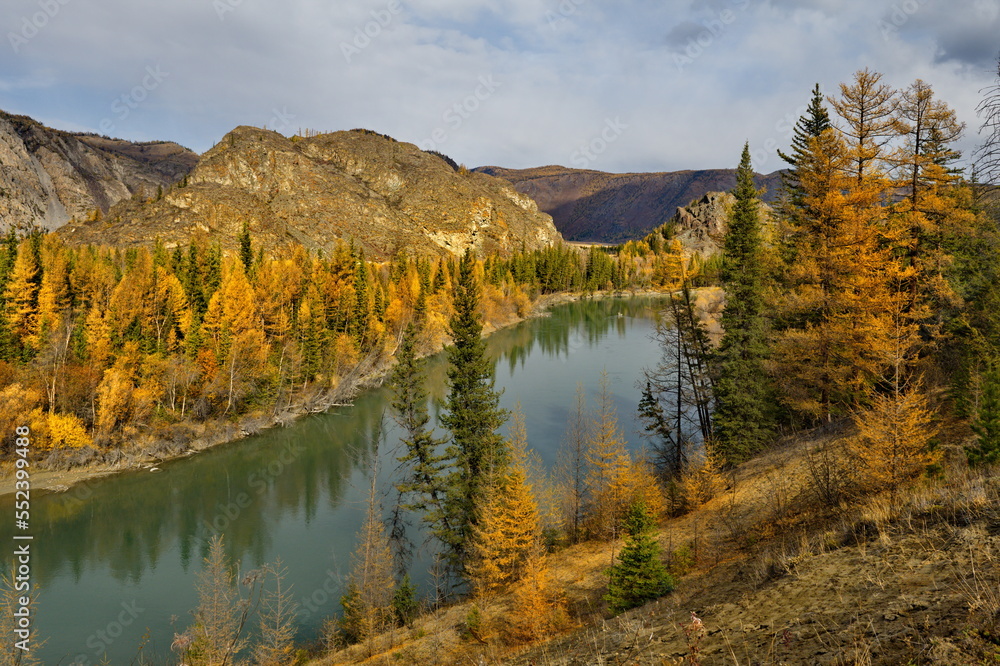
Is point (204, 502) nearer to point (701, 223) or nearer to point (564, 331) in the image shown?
point (564, 331)

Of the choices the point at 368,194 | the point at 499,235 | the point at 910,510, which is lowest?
the point at 910,510

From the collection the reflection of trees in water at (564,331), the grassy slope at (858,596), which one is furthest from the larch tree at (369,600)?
the reflection of trees in water at (564,331)

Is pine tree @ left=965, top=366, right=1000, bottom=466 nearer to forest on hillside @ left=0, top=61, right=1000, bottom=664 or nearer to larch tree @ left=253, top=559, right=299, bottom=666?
forest on hillside @ left=0, top=61, right=1000, bottom=664

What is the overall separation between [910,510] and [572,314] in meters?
99.8

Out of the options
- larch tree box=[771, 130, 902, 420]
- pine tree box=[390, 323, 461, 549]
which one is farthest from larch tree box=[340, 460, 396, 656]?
larch tree box=[771, 130, 902, 420]

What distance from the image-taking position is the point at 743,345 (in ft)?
78.1

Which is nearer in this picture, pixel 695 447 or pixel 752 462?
pixel 752 462

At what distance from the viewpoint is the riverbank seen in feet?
111

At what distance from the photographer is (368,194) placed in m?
174

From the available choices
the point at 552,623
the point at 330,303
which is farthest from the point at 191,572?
the point at 330,303

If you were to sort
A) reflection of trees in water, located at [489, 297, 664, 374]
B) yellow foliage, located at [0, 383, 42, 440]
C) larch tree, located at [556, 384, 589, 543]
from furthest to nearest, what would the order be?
reflection of trees in water, located at [489, 297, 664, 374] < yellow foliage, located at [0, 383, 42, 440] < larch tree, located at [556, 384, 589, 543]

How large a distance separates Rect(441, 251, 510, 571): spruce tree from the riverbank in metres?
26.0

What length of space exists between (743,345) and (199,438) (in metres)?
40.1

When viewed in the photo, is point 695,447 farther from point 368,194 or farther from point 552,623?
point 368,194
